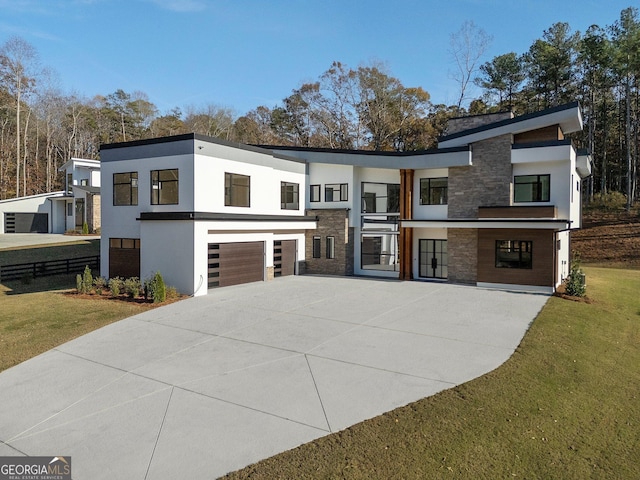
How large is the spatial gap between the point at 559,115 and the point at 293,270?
15.0 meters

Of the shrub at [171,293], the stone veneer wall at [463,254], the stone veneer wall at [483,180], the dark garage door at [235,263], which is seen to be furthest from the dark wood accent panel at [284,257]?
the stone veneer wall at [483,180]

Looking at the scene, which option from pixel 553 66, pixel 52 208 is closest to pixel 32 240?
pixel 52 208

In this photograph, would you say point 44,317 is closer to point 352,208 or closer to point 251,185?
point 251,185

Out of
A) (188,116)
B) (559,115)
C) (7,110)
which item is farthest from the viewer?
(188,116)

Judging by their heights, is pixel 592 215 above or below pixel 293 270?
above

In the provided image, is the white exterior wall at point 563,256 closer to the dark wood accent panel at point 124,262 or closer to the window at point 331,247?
the window at point 331,247

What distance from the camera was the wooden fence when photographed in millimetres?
21094

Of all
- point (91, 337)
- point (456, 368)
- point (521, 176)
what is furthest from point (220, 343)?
point (521, 176)

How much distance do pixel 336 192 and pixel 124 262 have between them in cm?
1149

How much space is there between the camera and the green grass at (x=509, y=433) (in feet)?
17.7

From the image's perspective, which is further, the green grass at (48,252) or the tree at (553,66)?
the tree at (553,66)

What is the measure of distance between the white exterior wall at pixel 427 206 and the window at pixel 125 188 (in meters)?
13.7

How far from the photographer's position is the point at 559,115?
18719 mm

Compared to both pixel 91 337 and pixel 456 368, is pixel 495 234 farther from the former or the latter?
pixel 91 337
